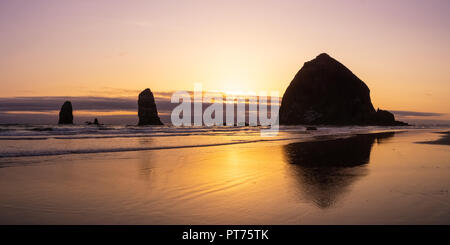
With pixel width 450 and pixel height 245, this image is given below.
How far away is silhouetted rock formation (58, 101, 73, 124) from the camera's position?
93875 mm

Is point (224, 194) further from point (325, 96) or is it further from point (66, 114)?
point (325, 96)

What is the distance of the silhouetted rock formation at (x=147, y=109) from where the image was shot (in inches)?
4035

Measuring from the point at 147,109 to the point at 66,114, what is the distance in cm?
2470

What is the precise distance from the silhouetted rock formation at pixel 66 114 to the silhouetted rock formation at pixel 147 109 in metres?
21.0

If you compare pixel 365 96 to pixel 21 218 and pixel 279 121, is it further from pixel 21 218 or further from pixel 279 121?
pixel 21 218

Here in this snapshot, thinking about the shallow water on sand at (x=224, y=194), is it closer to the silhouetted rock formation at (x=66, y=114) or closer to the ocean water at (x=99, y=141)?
the ocean water at (x=99, y=141)

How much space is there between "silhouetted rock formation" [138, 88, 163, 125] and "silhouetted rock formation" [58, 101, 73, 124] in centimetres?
2096

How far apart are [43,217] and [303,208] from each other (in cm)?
458

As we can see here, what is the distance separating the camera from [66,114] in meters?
94.7

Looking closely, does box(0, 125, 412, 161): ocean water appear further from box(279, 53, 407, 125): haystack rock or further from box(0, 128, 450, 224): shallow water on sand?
box(279, 53, 407, 125): haystack rock

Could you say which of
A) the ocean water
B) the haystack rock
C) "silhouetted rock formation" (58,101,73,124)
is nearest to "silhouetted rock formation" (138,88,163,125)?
"silhouetted rock formation" (58,101,73,124)

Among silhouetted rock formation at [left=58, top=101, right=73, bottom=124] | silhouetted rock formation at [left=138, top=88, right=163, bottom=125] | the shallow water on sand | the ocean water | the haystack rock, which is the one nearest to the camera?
the shallow water on sand

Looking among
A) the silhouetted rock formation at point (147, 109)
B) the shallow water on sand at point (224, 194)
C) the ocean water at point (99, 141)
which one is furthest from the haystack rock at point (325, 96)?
the shallow water on sand at point (224, 194)
